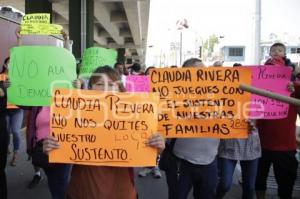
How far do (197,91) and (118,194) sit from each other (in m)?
1.00

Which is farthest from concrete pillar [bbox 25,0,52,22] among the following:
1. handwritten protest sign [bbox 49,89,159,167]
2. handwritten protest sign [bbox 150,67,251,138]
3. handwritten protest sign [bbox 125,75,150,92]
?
handwritten protest sign [bbox 49,89,159,167]

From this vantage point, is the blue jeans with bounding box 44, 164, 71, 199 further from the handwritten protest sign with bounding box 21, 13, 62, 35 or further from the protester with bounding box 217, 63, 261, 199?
the protester with bounding box 217, 63, 261, 199

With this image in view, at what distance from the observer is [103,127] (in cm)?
284

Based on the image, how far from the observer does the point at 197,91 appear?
3.35 m

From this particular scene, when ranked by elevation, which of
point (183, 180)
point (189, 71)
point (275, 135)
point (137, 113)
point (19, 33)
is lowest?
point (183, 180)

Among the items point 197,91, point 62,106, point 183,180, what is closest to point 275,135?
point 183,180

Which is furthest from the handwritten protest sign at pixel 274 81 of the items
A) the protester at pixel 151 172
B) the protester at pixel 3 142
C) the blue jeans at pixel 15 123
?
the blue jeans at pixel 15 123

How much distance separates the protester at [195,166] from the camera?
3.80 metres

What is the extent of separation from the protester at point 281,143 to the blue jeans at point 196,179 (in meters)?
1.12

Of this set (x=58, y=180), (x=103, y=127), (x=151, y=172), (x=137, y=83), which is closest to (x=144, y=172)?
(x=151, y=172)

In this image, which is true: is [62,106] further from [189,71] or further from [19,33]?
[19,33]

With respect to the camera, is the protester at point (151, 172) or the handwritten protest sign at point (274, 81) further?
the protester at point (151, 172)

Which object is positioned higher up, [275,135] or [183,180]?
[275,135]

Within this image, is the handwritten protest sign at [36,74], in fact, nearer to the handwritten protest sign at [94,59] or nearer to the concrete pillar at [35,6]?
the handwritten protest sign at [94,59]
